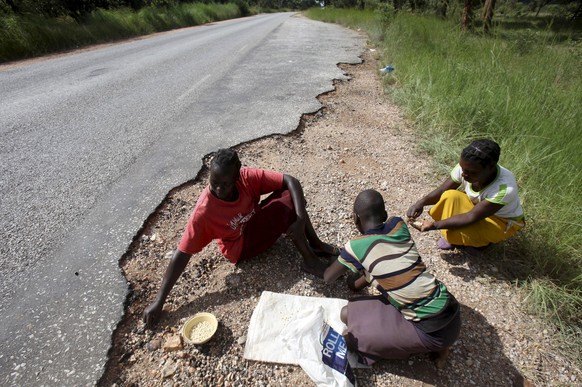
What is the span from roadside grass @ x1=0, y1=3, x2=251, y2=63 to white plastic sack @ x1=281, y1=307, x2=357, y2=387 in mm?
10772

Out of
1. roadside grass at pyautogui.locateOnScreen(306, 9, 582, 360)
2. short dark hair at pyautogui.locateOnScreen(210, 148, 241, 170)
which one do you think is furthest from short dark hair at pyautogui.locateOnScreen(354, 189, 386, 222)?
roadside grass at pyautogui.locateOnScreen(306, 9, 582, 360)

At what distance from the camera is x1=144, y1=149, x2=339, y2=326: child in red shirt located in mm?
1911

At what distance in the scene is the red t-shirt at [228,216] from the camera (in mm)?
1917

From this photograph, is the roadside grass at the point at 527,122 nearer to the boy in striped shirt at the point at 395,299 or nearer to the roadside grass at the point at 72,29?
the boy in striped shirt at the point at 395,299

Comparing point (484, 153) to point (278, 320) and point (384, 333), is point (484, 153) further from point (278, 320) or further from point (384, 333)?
point (278, 320)

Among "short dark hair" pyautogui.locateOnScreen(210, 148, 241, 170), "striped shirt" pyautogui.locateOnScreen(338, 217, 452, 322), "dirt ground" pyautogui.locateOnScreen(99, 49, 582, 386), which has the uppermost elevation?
"short dark hair" pyautogui.locateOnScreen(210, 148, 241, 170)

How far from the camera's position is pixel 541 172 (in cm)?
273

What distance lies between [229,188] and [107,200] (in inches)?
62.4

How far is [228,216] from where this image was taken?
204 centimetres

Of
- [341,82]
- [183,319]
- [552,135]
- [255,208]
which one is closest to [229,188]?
[255,208]

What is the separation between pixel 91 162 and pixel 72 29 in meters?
10.4

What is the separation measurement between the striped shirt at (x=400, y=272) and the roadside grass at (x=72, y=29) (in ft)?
36.0

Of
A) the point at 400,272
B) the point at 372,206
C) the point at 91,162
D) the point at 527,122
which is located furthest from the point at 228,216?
the point at 527,122

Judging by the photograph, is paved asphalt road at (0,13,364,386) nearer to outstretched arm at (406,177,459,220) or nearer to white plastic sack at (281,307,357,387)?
white plastic sack at (281,307,357,387)
